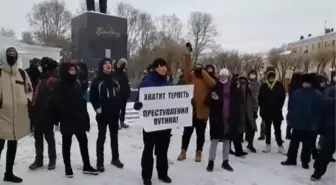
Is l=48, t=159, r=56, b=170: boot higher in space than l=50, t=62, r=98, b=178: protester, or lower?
lower

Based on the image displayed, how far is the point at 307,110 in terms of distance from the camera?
255 inches

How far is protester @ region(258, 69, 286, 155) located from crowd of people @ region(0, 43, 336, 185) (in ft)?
0.07

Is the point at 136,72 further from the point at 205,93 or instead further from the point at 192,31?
the point at 205,93

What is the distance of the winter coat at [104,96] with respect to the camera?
578 centimetres

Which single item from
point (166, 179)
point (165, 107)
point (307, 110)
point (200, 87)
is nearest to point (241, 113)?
point (200, 87)

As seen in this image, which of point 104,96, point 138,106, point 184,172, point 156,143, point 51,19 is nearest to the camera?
point 138,106

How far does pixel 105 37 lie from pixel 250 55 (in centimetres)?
5377

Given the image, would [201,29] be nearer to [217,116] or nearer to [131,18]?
[131,18]

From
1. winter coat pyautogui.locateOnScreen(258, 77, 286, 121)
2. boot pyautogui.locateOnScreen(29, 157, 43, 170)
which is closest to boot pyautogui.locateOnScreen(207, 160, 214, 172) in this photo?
winter coat pyautogui.locateOnScreen(258, 77, 286, 121)

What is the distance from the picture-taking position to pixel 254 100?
27.1ft

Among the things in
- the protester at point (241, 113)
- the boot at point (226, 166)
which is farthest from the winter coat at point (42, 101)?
the protester at point (241, 113)

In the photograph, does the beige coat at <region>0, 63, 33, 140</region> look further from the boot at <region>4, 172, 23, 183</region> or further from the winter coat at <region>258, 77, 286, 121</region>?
the winter coat at <region>258, 77, 286, 121</region>

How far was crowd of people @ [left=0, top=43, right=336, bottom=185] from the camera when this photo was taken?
5254 millimetres

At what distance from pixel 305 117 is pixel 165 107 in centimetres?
270
